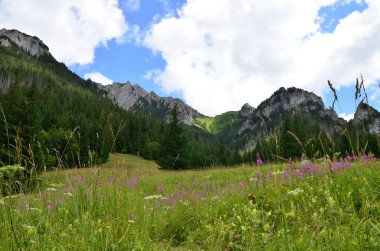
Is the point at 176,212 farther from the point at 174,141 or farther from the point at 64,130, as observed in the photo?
the point at 64,130

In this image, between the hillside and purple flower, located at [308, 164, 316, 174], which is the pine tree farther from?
purple flower, located at [308, 164, 316, 174]

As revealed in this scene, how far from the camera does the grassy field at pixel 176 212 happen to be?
3113 mm

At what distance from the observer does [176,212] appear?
6020mm

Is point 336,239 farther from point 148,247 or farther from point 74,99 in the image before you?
point 74,99

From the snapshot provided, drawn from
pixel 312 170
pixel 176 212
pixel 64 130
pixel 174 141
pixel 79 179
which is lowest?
pixel 176 212

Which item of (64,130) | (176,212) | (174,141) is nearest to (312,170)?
(176,212)

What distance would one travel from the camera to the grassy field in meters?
3.11

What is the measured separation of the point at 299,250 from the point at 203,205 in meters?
3.85

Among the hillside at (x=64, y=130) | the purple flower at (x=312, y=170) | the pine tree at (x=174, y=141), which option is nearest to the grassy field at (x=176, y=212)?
the purple flower at (x=312, y=170)

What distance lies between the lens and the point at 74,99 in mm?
162250

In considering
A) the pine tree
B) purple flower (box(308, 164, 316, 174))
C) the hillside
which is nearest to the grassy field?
purple flower (box(308, 164, 316, 174))

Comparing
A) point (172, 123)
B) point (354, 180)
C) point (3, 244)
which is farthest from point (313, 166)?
point (172, 123)

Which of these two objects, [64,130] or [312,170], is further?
[64,130]

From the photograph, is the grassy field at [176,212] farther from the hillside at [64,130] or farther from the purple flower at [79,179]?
the hillside at [64,130]
